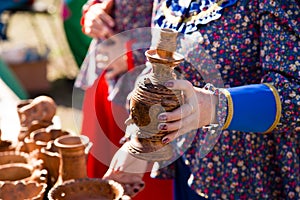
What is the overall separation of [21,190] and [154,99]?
1.89ft

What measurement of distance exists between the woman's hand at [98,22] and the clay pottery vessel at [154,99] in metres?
0.84

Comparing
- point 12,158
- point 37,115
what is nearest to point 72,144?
point 12,158

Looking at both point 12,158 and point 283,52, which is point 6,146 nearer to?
point 12,158

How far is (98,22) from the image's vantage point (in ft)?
6.28

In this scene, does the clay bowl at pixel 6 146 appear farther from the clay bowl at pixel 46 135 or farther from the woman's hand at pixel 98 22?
the woman's hand at pixel 98 22

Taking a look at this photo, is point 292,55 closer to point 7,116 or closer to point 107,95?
point 107,95

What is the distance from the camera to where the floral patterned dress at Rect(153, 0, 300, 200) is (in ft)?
4.13

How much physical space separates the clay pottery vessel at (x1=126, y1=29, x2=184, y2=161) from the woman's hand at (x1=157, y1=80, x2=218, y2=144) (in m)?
0.01

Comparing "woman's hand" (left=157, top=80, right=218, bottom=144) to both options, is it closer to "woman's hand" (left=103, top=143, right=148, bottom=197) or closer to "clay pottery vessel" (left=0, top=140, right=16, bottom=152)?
"woman's hand" (left=103, top=143, right=148, bottom=197)

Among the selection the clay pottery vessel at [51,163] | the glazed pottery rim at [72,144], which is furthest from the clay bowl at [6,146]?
the glazed pottery rim at [72,144]

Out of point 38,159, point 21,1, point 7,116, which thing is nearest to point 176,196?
point 38,159

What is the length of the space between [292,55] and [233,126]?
0.76ft

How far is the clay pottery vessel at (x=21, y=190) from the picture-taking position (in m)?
1.39

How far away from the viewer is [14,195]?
1.39 meters
